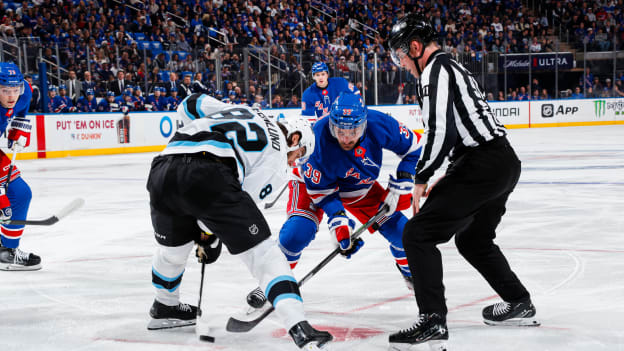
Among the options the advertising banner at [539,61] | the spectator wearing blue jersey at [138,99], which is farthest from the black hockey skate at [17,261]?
the advertising banner at [539,61]

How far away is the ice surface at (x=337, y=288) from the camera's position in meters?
2.78

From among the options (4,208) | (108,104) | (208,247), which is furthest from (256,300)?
(108,104)

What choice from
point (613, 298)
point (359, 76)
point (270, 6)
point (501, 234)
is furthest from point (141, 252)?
point (270, 6)

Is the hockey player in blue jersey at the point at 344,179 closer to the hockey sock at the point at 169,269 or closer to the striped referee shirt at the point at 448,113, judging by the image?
the hockey sock at the point at 169,269

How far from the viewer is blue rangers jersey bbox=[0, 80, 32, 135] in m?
4.41

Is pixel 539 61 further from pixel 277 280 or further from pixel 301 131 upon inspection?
pixel 277 280

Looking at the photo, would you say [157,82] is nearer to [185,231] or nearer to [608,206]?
[608,206]

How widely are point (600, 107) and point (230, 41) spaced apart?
10.1 metres

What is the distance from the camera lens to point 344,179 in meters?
3.38

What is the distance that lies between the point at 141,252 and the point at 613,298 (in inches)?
114

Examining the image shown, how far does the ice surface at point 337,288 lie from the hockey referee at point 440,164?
0.69ft

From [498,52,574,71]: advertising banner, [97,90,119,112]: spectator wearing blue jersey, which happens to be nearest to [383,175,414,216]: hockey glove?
[97,90,119,112]: spectator wearing blue jersey

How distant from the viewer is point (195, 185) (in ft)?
7.86

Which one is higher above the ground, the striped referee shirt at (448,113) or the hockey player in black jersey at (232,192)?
the striped referee shirt at (448,113)
